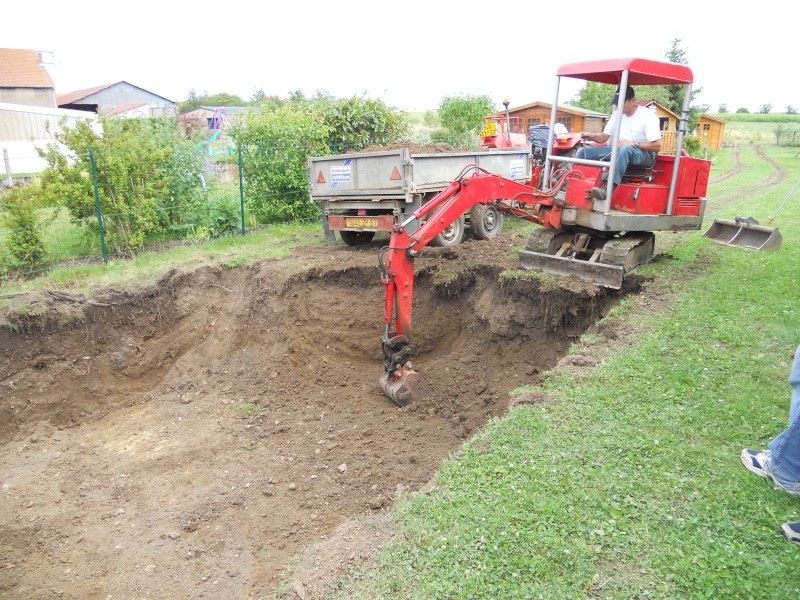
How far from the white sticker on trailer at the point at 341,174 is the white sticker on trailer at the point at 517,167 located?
115 inches

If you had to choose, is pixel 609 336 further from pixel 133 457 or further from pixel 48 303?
pixel 48 303

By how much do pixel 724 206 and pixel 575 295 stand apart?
29.7 feet

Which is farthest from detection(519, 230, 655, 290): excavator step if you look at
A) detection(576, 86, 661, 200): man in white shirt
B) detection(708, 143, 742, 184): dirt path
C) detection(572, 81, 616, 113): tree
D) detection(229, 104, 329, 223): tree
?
detection(572, 81, 616, 113): tree

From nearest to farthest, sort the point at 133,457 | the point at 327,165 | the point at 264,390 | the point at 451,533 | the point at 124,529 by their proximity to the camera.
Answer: the point at 451,533
the point at 124,529
the point at 133,457
the point at 264,390
the point at 327,165

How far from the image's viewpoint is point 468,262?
7.99 meters

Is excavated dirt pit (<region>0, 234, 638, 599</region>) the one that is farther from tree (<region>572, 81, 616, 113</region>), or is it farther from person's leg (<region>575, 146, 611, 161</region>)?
tree (<region>572, 81, 616, 113</region>)

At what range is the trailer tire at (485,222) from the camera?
997 cm

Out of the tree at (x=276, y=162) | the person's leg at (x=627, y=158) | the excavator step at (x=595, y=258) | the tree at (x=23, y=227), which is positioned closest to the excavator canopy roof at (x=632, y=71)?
the person's leg at (x=627, y=158)

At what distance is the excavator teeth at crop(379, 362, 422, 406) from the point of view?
6.05m

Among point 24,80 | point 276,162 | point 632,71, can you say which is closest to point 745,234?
point 632,71

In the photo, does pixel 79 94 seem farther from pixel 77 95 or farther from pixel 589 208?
pixel 589 208

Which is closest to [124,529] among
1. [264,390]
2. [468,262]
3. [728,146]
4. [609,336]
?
[264,390]

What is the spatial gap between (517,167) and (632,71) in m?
4.04

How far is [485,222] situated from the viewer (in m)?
10.2
